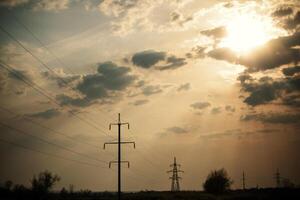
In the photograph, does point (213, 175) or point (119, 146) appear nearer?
point (119, 146)

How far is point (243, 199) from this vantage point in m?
89.1

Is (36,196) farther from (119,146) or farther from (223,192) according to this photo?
(223,192)

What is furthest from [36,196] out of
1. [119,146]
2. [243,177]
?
[243,177]

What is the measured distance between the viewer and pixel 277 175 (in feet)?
655

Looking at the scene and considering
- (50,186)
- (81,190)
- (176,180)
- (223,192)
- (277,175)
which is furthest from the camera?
(277,175)

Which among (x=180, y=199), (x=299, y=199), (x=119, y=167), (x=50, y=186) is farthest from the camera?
(x=50, y=186)

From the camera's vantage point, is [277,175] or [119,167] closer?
[119,167]

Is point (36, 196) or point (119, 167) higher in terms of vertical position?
point (119, 167)

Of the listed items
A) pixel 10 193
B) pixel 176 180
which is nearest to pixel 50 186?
pixel 10 193

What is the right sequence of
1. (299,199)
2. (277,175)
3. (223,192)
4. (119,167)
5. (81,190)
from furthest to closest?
(277,175) → (81,190) → (223,192) → (299,199) → (119,167)

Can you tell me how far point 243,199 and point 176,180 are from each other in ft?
102

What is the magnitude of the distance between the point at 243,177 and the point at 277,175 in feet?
114

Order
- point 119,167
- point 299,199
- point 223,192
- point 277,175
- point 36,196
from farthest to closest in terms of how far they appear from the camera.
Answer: point 277,175, point 223,192, point 36,196, point 299,199, point 119,167

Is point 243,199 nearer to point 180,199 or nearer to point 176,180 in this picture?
point 180,199
